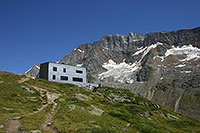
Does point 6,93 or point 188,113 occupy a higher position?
point 6,93

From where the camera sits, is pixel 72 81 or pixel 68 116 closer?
pixel 68 116

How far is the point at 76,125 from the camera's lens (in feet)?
94.2

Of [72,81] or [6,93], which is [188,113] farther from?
[6,93]

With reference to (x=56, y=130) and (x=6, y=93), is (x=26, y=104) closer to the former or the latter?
(x=6, y=93)

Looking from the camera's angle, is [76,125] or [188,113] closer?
[76,125]

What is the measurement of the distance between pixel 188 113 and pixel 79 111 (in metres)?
164

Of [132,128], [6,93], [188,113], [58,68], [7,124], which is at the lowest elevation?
[188,113]

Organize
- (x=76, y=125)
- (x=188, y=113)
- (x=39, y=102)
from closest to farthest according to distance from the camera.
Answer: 1. (x=76, y=125)
2. (x=39, y=102)
3. (x=188, y=113)

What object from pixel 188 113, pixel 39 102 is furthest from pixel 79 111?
pixel 188 113

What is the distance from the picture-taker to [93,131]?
85.9ft

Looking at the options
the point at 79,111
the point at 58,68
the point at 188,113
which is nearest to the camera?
the point at 79,111

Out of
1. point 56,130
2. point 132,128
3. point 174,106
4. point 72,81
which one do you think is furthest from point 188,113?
point 56,130

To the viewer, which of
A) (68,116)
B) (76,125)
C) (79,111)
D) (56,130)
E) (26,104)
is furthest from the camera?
(26,104)

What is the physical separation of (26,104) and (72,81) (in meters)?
46.2
